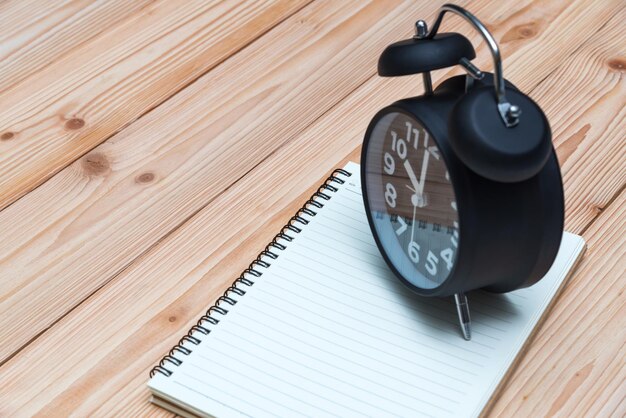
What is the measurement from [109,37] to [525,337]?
75 centimetres

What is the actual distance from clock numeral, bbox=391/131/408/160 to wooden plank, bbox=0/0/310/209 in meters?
0.44

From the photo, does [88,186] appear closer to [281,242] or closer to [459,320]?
[281,242]

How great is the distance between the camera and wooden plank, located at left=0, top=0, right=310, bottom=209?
1.20 metres

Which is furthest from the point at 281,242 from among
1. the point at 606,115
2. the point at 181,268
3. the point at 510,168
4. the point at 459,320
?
the point at 606,115

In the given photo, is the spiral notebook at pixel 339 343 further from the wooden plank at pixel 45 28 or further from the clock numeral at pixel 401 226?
the wooden plank at pixel 45 28

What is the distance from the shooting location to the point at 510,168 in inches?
29.5

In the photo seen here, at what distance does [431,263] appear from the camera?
0.90m

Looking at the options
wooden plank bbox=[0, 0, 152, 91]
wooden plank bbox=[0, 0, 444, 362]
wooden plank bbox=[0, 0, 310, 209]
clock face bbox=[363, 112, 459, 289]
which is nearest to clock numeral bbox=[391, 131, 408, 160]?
clock face bbox=[363, 112, 459, 289]

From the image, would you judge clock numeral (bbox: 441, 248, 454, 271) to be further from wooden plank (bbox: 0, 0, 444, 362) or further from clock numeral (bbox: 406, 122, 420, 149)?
wooden plank (bbox: 0, 0, 444, 362)

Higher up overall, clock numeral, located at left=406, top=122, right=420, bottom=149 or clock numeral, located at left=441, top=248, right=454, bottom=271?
clock numeral, located at left=406, top=122, right=420, bottom=149

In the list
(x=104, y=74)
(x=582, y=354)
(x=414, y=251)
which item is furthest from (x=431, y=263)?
(x=104, y=74)

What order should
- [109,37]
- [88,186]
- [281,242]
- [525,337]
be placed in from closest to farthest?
1. [525,337]
2. [281,242]
3. [88,186]
4. [109,37]

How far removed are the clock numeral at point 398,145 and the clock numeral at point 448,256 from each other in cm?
10

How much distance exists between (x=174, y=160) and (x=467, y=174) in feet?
1.53
